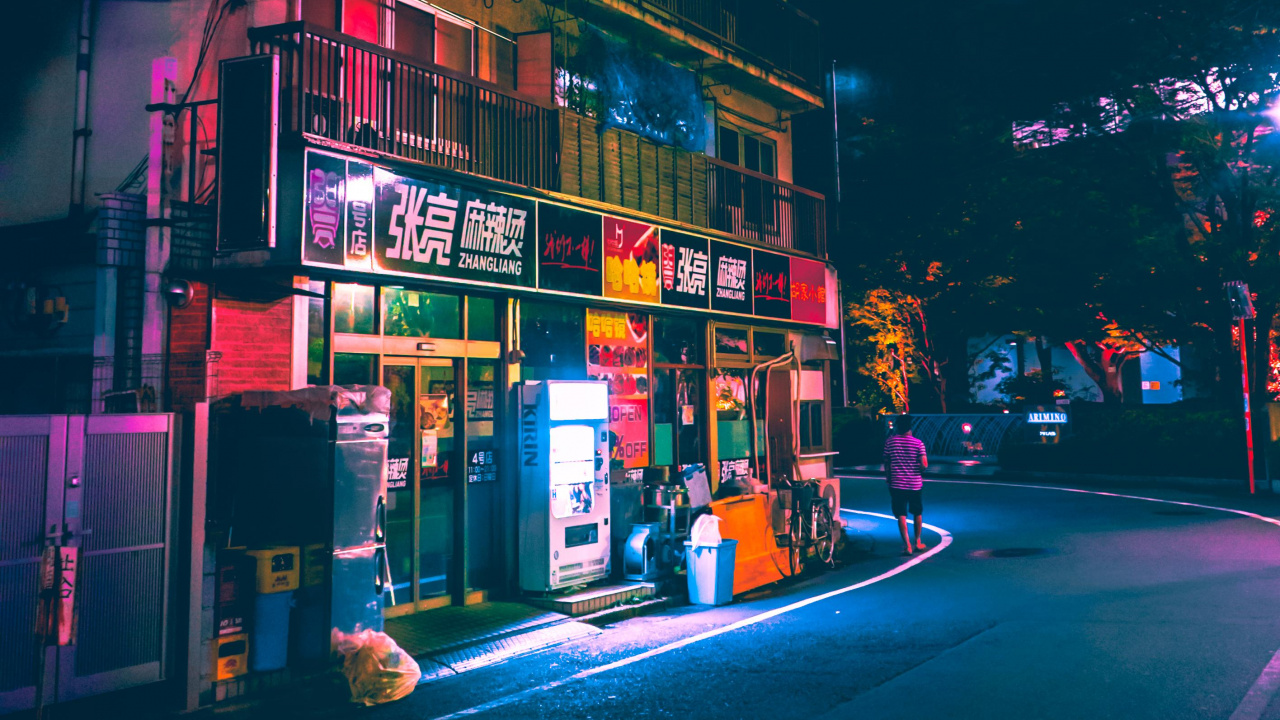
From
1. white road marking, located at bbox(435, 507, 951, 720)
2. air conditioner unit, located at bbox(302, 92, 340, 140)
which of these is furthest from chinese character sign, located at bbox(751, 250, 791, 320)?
air conditioner unit, located at bbox(302, 92, 340, 140)

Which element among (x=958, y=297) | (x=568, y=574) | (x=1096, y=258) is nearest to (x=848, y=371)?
(x=958, y=297)

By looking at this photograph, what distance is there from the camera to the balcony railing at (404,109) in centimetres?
934

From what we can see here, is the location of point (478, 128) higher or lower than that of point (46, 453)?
higher

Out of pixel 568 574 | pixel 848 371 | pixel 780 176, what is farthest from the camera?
pixel 848 371

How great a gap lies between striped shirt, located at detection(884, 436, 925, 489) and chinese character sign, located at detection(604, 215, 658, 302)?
4.36 meters

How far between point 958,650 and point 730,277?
9376 millimetres

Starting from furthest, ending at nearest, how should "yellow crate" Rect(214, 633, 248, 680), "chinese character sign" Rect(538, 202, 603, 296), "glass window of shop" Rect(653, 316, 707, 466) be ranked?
"glass window of shop" Rect(653, 316, 707, 466) < "chinese character sign" Rect(538, 202, 603, 296) < "yellow crate" Rect(214, 633, 248, 680)

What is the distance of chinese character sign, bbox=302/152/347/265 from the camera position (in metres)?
9.11

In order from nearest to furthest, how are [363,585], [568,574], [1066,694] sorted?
1. [1066,694]
2. [363,585]
3. [568,574]

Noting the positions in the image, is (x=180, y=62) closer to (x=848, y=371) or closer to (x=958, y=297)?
(x=958, y=297)

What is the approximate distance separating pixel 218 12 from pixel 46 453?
4865 millimetres

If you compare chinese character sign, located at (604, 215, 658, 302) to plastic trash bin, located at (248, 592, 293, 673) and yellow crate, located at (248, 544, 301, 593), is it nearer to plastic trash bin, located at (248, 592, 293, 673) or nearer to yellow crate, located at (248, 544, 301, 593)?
yellow crate, located at (248, 544, 301, 593)

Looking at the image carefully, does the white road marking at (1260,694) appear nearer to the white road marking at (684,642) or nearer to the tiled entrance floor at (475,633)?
the white road marking at (684,642)

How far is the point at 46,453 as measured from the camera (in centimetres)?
715
